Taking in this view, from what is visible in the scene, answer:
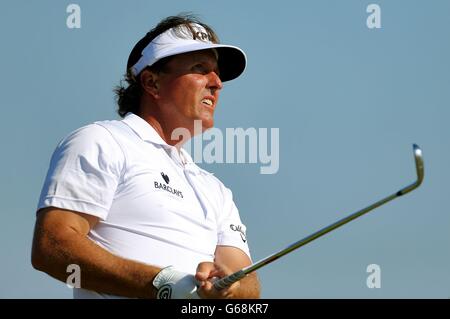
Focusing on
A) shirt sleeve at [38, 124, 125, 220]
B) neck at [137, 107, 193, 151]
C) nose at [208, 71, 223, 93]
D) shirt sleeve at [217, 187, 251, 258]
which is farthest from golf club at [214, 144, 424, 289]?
nose at [208, 71, 223, 93]

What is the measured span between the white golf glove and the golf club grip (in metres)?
0.18

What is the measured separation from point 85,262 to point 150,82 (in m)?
2.60

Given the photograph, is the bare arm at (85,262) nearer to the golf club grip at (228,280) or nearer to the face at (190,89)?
the golf club grip at (228,280)

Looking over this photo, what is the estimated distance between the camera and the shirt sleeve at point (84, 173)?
7.08 meters

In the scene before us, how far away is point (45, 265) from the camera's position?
6930mm

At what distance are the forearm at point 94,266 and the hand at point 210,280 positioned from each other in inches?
13.3

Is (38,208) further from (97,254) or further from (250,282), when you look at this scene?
(250,282)

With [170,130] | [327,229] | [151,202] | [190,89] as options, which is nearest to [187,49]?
[190,89]

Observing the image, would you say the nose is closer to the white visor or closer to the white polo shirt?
the white visor

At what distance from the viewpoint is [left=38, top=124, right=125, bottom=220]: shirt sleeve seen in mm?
7082

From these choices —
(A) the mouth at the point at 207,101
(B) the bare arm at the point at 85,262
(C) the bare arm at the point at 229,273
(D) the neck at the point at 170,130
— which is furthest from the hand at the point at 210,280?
(A) the mouth at the point at 207,101

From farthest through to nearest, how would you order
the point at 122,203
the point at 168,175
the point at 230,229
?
the point at 230,229 → the point at 168,175 → the point at 122,203
